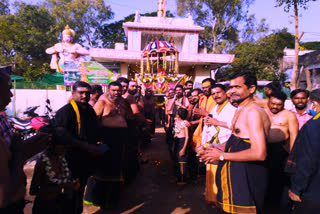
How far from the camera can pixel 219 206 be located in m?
2.11

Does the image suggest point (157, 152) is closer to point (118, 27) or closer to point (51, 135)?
point (51, 135)

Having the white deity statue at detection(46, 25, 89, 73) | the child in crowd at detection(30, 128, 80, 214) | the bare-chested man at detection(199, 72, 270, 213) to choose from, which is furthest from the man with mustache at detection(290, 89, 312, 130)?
the white deity statue at detection(46, 25, 89, 73)

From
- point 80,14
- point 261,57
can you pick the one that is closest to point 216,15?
point 261,57

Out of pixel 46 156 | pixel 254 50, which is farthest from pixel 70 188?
pixel 254 50

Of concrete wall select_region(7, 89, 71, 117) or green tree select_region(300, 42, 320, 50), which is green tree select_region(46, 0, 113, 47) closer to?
concrete wall select_region(7, 89, 71, 117)

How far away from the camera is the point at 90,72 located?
1238 cm

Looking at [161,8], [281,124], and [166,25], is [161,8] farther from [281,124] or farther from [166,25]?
[281,124]

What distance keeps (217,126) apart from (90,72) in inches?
421

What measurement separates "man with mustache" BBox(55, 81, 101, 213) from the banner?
999 cm

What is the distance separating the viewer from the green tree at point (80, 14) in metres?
27.3

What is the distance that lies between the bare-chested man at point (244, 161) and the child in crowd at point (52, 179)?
1.40 metres

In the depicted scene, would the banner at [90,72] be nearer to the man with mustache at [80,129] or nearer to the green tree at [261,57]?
the man with mustache at [80,129]

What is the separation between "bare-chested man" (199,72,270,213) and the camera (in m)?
1.89

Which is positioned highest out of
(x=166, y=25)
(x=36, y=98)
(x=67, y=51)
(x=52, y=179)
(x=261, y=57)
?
(x=166, y=25)
